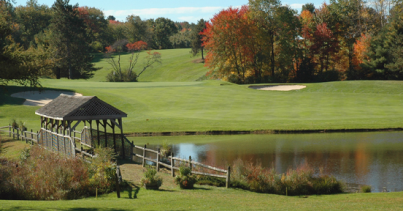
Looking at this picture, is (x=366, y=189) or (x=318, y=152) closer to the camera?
(x=366, y=189)

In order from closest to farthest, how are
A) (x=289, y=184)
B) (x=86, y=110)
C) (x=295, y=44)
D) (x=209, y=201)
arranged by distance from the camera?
(x=209, y=201), (x=289, y=184), (x=86, y=110), (x=295, y=44)

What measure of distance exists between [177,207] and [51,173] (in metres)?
5.79

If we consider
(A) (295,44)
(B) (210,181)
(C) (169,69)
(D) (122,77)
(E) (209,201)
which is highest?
(A) (295,44)

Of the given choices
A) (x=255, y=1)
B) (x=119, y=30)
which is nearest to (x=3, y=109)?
(x=255, y=1)

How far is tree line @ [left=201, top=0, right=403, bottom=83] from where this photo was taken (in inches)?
2707

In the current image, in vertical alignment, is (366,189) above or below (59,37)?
below

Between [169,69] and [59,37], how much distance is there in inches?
1143

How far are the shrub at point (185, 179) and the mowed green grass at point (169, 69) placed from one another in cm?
7321

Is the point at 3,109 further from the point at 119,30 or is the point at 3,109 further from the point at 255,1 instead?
the point at 119,30

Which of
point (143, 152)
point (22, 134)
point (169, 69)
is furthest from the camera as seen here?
point (169, 69)

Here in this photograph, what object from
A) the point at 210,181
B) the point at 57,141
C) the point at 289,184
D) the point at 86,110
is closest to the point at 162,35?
the point at 57,141

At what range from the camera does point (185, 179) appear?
55.0 feet

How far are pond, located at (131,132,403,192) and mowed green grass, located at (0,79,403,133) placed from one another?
3191 mm

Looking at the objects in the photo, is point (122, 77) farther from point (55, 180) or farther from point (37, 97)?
point (55, 180)
